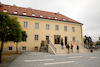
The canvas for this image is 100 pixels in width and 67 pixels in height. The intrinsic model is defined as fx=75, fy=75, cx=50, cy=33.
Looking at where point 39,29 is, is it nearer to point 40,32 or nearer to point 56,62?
point 40,32

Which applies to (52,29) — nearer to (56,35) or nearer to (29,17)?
(56,35)

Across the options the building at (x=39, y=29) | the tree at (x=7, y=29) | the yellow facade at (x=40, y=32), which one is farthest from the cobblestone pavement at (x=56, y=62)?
the yellow facade at (x=40, y=32)

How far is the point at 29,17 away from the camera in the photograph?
1931 centimetres

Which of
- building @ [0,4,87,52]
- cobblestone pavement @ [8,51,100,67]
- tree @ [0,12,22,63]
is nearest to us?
cobblestone pavement @ [8,51,100,67]

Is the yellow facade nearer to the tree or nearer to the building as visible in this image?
the building

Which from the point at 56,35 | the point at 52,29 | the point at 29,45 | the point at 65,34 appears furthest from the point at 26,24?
the point at 65,34

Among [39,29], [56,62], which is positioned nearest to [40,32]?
[39,29]

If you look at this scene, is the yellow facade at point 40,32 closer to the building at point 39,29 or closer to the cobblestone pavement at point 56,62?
the building at point 39,29

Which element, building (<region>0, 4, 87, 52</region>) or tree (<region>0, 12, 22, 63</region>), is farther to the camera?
building (<region>0, 4, 87, 52</region>)

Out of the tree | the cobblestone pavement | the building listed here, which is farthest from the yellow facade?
the tree

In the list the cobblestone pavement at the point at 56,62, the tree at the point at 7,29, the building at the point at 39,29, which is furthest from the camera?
the building at the point at 39,29

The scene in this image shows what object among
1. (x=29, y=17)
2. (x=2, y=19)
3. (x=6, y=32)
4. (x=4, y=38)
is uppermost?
(x=29, y=17)

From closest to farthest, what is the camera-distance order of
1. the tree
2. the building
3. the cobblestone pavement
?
1. the cobblestone pavement
2. the tree
3. the building

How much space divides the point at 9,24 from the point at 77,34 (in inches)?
834
